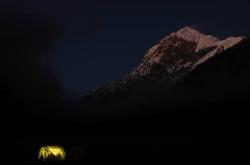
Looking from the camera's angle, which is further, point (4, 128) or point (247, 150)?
point (4, 128)

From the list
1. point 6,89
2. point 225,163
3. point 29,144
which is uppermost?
point 6,89

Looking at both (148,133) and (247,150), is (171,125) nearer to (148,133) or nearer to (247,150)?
(148,133)

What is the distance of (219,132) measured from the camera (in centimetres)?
16188

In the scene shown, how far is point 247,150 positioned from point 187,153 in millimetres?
19335

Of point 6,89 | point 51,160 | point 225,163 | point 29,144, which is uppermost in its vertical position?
point 6,89

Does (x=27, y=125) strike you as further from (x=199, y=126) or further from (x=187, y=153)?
(x=187, y=153)

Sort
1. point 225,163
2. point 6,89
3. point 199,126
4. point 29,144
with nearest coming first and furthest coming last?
1. point 225,163
2. point 6,89
3. point 29,144
4. point 199,126

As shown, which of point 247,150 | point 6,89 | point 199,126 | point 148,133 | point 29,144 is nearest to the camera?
point 247,150

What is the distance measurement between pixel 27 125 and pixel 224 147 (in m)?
94.2

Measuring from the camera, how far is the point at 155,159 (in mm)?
129500

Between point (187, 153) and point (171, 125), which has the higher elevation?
point (171, 125)

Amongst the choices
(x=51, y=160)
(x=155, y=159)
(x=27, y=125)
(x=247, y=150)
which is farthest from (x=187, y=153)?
(x=27, y=125)

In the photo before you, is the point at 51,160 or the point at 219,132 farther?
the point at 219,132

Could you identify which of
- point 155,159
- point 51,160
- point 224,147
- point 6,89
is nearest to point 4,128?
point 6,89
